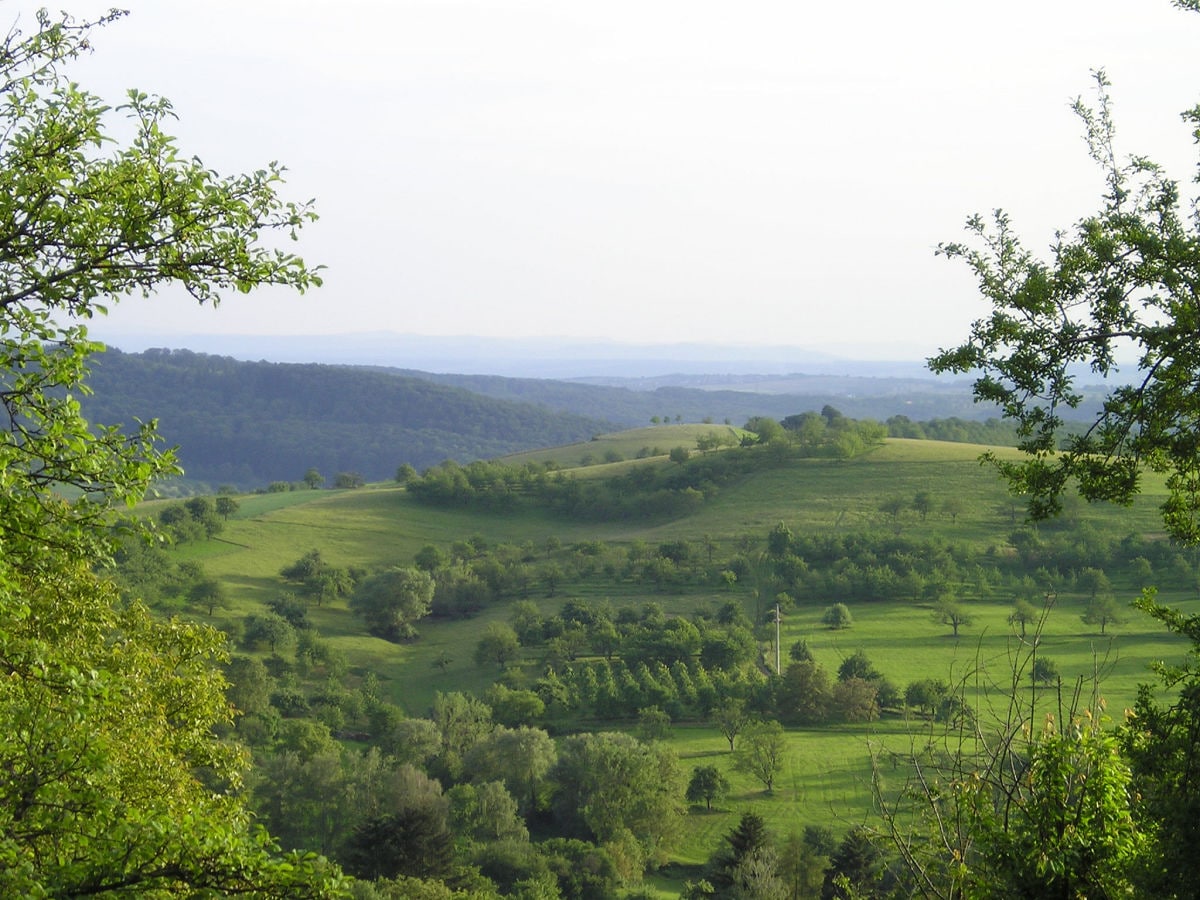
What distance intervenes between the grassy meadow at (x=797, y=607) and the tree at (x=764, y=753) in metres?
0.59

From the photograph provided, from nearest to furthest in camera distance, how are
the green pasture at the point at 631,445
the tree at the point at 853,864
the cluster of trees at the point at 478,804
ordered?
the tree at the point at 853,864, the cluster of trees at the point at 478,804, the green pasture at the point at 631,445

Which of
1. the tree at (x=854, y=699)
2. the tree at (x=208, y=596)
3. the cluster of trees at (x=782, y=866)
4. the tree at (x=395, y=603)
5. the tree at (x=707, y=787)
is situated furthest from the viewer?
the tree at (x=395, y=603)

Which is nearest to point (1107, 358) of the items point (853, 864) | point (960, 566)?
point (853, 864)

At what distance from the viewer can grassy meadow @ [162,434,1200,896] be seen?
4084 cm

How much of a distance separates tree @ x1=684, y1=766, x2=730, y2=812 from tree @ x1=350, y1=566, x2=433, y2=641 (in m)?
31.9

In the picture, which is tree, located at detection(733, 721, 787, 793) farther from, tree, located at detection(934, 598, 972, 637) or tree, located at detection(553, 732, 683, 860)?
tree, located at detection(934, 598, 972, 637)

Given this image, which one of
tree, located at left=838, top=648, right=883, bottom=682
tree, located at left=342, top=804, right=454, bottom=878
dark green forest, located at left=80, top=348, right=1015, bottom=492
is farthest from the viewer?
dark green forest, located at left=80, top=348, right=1015, bottom=492

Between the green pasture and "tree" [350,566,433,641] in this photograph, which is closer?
"tree" [350,566,433,641]

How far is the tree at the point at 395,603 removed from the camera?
6694 cm

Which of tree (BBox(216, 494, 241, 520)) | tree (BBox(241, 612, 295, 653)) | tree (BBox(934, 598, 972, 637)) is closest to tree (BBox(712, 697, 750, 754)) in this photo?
tree (BBox(934, 598, 972, 637))

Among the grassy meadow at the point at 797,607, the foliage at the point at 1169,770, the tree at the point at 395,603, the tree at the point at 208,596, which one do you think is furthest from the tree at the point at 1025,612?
the foliage at the point at 1169,770

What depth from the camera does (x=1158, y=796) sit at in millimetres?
6613

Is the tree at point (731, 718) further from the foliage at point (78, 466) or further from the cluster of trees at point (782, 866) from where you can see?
the foliage at point (78, 466)

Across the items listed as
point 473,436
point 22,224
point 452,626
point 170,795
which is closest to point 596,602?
point 452,626
